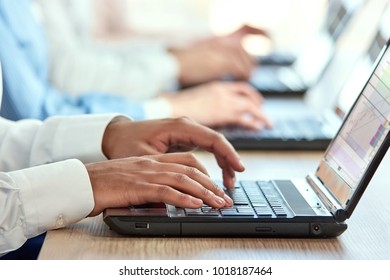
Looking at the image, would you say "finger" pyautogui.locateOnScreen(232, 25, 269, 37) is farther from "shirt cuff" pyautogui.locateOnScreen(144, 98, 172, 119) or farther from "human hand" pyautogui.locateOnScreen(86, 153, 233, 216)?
"human hand" pyautogui.locateOnScreen(86, 153, 233, 216)

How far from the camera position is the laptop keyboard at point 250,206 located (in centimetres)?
112

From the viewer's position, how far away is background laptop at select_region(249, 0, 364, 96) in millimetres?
2336

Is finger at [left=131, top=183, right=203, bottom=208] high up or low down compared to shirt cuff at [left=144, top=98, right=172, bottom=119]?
up

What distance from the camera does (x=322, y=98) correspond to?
214cm

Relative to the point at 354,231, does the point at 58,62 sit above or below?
below

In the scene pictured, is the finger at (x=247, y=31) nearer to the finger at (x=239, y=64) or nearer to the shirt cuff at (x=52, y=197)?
the finger at (x=239, y=64)

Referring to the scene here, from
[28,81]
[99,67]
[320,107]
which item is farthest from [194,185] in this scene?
[99,67]

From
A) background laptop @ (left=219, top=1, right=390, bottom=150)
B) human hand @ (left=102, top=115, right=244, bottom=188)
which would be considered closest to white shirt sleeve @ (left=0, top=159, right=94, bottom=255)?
human hand @ (left=102, top=115, right=244, bottom=188)

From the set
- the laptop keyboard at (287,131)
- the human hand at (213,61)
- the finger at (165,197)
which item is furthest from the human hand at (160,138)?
the human hand at (213,61)

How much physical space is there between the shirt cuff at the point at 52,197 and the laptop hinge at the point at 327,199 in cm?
31
